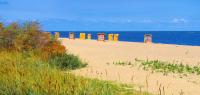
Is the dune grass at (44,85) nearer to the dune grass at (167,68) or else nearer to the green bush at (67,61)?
the green bush at (67,61)

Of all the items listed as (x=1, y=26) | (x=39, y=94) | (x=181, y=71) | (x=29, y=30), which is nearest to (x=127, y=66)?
(x=181, y=71)

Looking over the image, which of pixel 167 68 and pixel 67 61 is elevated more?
pixel 67 61

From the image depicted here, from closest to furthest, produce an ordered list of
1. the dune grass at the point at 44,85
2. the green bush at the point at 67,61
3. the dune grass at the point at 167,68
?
1. the dune grass at the point at 44,85
2. the dune grass at the point at 167,68
3. the green bush at the point at 67,61

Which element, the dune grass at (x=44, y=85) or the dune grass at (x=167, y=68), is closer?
the dune grass at (x=44, y=85)

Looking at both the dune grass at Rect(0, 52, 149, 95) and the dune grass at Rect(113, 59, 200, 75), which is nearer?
the dune grass at Rect(0, 52, 149, 95)

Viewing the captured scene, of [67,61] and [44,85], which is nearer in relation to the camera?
[44,85]

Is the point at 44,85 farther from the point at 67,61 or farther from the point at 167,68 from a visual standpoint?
the point at 167,68

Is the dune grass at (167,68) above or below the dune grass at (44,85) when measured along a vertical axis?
below

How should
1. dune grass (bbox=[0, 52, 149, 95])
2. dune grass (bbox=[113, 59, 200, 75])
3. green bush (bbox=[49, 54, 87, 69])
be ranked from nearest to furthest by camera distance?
dune grass (bbox=[0, 52, 149, 95])
dune grass (bbox=[113, 59, 200, 75])
green bush (bbox=[49, 54, 87, 69])

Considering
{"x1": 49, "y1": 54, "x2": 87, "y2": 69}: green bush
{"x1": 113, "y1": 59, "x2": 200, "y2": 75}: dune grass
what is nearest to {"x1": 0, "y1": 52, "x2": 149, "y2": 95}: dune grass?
{"x1": 49, "y1": 54, "x2": 87, "y2": 69}: green bush

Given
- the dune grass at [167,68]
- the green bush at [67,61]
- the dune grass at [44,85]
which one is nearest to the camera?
the dune grass at [44,85]

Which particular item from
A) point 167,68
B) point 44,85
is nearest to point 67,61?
point 167,68

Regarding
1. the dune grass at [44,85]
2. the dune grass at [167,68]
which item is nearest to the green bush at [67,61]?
the dune grass at [167,68]

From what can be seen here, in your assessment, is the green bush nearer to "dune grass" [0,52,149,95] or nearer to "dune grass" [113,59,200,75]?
"dune grass" [113,59,200,75]
